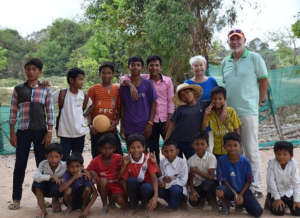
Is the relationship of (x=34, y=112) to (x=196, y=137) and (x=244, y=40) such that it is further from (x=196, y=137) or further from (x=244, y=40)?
(x=244, y=40)

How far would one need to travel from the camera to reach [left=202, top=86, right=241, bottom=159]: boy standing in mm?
3941

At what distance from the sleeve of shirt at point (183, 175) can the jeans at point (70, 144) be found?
125cm

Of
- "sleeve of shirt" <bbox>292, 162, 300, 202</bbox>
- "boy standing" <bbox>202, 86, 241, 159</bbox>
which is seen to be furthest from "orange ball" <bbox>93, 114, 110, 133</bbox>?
"sleeve of shirt" <bbox>292, 162, 300, 202</bbox>

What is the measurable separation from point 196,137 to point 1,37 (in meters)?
35.4

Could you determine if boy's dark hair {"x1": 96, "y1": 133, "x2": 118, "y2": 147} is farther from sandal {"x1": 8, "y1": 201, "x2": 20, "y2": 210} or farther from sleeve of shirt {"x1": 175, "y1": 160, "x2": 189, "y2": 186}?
sandal {"x1": 8, "y1": 201, "x2": 20, "y2": 210}

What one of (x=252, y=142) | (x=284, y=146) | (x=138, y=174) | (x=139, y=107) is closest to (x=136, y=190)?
(x=138, y=174)

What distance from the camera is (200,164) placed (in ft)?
12.8

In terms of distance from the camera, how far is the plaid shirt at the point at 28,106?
13.0 feet

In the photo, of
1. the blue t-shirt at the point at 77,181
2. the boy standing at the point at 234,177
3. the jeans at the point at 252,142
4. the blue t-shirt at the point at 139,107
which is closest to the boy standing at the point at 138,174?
the blue t-shirt at the point at 139,107

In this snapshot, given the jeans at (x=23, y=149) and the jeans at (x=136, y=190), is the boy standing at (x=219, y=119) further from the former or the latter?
the jeans at (x=23, y=149)

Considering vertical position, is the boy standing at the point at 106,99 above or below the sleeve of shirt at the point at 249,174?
above

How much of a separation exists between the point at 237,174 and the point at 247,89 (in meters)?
1.04

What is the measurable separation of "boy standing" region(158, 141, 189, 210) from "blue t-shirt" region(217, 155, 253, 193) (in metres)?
0.43

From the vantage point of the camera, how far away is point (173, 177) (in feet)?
12.8
